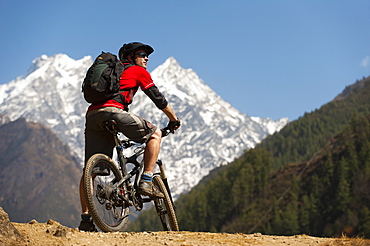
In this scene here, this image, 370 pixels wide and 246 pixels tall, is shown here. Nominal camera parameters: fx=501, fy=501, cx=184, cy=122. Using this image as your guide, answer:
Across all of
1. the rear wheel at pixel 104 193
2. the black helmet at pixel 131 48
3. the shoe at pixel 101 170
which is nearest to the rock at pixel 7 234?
the rear wheel at pixel 104 193

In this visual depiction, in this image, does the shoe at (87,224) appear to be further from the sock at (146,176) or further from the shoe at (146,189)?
the sock at (146,176)

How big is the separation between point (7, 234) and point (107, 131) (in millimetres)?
2365

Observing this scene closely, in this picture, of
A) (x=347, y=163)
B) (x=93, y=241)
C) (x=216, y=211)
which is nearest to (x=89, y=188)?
(x=93, y=241)

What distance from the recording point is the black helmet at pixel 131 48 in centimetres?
757

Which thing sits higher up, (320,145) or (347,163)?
(320,145)

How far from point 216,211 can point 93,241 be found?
136 metres

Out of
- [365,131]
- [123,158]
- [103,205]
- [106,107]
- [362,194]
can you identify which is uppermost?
[365,131]

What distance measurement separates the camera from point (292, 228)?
355 ft

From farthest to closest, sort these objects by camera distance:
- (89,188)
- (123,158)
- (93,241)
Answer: (123,158) < (89,188) < (93,241)

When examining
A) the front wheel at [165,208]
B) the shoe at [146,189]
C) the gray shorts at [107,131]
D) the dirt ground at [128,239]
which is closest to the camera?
the dirt ground at [128,239]

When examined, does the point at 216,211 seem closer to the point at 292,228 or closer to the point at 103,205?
the point at 292,228

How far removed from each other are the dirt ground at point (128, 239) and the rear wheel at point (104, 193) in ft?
1.41

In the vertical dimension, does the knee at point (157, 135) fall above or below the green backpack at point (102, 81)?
below

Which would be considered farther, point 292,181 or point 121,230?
point 292,181
